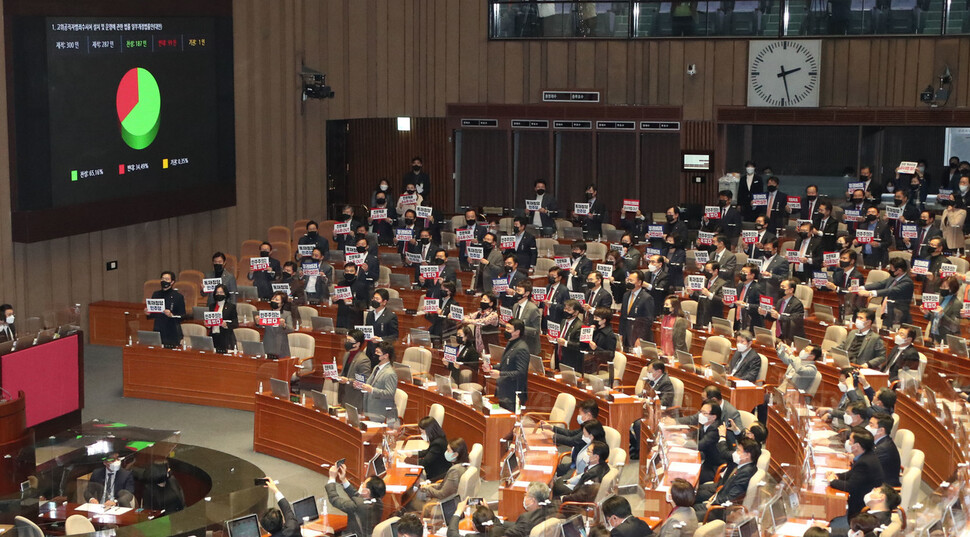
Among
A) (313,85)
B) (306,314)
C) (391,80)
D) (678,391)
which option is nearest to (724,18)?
(391,80)

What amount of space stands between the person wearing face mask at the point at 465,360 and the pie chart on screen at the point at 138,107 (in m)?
6.62

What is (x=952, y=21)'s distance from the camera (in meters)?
20.8

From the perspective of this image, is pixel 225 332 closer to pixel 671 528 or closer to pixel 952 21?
pixel 671 528

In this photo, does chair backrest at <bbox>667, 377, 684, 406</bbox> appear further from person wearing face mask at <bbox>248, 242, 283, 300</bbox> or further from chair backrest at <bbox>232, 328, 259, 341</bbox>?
person wearing face mask at <bbox>248, 242, 283, 300</bbox>

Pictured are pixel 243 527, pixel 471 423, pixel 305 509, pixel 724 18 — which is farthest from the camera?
pixel 724 18

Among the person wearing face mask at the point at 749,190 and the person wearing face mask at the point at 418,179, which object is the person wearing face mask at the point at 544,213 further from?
the person wearing face mask at the point at 749,190

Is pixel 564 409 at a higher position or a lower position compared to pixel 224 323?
lower

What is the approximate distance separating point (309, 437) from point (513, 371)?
236 centimetres

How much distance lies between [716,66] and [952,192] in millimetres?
4831

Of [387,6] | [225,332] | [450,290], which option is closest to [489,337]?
[450,290]

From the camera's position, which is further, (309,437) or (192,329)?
(192,329)

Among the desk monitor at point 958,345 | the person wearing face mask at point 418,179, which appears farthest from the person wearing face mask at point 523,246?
the desk monitor at point 958,345

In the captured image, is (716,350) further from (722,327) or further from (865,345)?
(865,345)

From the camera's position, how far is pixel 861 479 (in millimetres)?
10398
